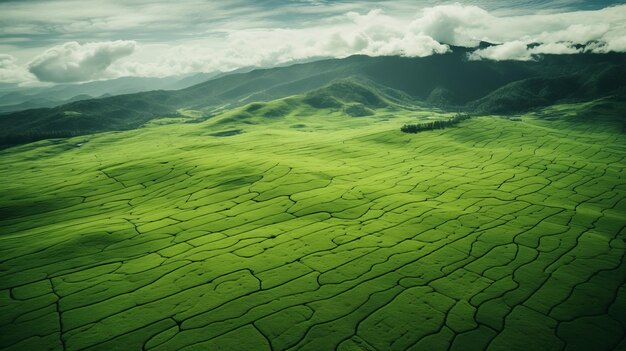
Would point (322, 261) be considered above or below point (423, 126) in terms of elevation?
below

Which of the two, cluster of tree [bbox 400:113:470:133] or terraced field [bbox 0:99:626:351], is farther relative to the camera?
cluster of tree [bbox 400:113:470:133]

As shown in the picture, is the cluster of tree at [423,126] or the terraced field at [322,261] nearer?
the terraced field at [322,261]

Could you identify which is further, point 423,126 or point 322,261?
point 423,126

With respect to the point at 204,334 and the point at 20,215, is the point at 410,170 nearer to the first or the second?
A: the point at 204,334

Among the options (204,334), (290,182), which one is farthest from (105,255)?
(290,182)

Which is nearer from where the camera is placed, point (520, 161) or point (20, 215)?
point (20, 215)

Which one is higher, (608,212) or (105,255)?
(105,255)

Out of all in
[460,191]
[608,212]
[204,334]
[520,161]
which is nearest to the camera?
[204,334]

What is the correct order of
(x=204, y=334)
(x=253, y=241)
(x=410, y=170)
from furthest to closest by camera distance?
(x=410, y=170) < (x=253, y=241) < (x=204, y=334)
